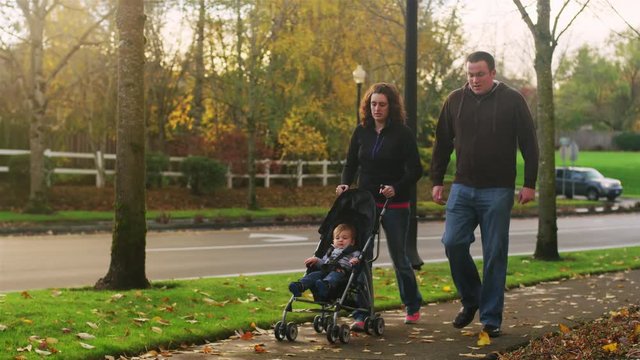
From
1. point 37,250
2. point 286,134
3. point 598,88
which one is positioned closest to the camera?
point 37,250

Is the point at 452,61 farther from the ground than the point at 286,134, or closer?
farther from the ground

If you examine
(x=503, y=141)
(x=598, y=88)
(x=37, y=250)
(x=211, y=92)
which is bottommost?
(x=37, y=250)

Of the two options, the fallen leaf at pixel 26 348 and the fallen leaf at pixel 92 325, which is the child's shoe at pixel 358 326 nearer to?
the fallen leaf at pixel 92 325

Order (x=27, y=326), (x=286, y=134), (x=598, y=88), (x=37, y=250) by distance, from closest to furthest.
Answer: (x=27, y=326) < (x=37, y=250) < (x=286, y=134) < (x=598, y=88)

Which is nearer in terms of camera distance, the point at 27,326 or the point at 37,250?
the point at 27,326

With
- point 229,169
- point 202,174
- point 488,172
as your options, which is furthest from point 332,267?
point 229,169

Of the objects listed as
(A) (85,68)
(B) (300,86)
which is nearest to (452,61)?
(B) (300,86)

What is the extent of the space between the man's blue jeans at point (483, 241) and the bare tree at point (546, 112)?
299 inches

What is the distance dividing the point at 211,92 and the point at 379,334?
89.8ft

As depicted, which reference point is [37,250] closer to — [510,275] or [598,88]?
[510,275]

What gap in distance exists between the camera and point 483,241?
7.77 meters

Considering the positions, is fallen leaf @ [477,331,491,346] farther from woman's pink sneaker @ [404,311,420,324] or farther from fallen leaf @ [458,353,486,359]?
woman's pink sneaker @ [404,311,420,324]

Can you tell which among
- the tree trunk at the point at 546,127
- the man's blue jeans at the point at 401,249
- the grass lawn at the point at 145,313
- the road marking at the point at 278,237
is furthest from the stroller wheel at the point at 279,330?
the road marking at the point at 278,237

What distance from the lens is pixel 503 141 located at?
7.63 meters
